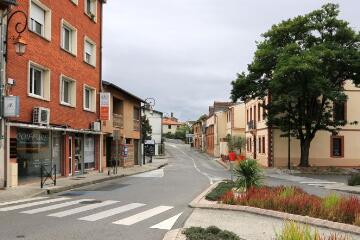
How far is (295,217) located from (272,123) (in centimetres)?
3106

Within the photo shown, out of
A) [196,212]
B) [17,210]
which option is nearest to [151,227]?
[196,212]

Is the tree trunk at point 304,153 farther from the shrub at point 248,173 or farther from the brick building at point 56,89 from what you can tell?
the shrub at point 248,173

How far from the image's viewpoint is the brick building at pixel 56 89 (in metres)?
20.9

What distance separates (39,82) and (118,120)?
1661 centimetres

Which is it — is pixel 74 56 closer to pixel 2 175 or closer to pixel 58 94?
pixel 58 94

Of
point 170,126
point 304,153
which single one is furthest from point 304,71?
point 170,126

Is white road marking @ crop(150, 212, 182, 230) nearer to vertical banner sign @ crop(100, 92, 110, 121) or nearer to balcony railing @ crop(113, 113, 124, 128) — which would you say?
vertical banner sign @ crop(100, 92, 110, 121)

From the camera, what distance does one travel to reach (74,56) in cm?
2817

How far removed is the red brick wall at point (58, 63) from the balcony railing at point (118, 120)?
21.6 ft

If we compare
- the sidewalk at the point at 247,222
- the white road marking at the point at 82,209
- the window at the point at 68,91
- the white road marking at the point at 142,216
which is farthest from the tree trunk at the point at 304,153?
the sidewalk at the point at 247,222

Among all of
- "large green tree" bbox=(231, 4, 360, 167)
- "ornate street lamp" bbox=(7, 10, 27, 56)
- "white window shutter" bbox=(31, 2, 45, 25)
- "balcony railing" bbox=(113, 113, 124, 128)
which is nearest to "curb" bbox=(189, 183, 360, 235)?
"ornate street lamp" bbox=(7, 10, 27, 56)

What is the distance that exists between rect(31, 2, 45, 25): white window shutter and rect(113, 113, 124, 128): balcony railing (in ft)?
51.0

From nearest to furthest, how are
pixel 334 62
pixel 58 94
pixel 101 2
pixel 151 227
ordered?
pixel 151 227 → pixel 58 94 → pixel 101 2 → pixel 334 62

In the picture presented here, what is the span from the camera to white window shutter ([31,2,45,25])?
2302cm
